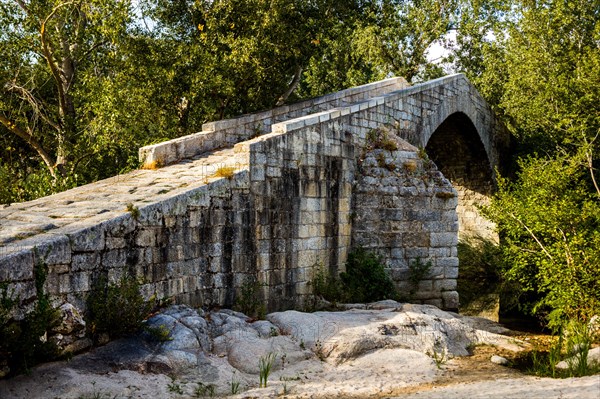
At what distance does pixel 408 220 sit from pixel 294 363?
5.31 meters

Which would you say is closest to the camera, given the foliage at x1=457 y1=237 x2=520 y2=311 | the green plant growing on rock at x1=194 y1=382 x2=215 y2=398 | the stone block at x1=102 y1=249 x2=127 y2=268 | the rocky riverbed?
the rocky riverbed

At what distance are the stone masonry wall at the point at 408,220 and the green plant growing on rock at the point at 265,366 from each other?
15.6 ft

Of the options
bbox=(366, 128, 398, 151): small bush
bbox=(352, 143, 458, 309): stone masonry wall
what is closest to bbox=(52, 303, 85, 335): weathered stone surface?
bbox=(352, 143, 458, 309): stone masonry wall

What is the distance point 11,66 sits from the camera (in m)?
13.9

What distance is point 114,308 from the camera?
A: 6.76 m

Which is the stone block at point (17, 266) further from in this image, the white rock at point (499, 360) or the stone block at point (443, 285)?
the stone block at point (443, 285)

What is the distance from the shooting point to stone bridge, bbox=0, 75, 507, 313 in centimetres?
685

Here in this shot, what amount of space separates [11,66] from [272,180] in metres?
7.28

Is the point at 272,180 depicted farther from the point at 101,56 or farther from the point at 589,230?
the point at 101,56

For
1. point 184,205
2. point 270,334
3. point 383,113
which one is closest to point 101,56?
point 383,113

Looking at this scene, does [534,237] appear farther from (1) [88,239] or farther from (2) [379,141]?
(1) [88,239]

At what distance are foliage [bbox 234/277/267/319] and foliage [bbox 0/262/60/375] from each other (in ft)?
10.3

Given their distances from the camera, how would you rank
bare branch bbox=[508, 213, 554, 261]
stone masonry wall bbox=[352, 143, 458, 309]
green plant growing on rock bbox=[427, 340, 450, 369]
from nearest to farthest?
green plant growing on rock bbox=[427, 340, 450, 369] → bare branch bbox=[508, 213, 554, 261] → stone masonry wall bbox=[352, 143, 458, 309]

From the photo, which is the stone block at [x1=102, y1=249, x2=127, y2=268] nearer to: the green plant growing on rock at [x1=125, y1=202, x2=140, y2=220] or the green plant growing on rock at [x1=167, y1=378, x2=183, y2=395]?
the green plant growing on rock at [x1=125, y1=202, x2=140, y2=220]
